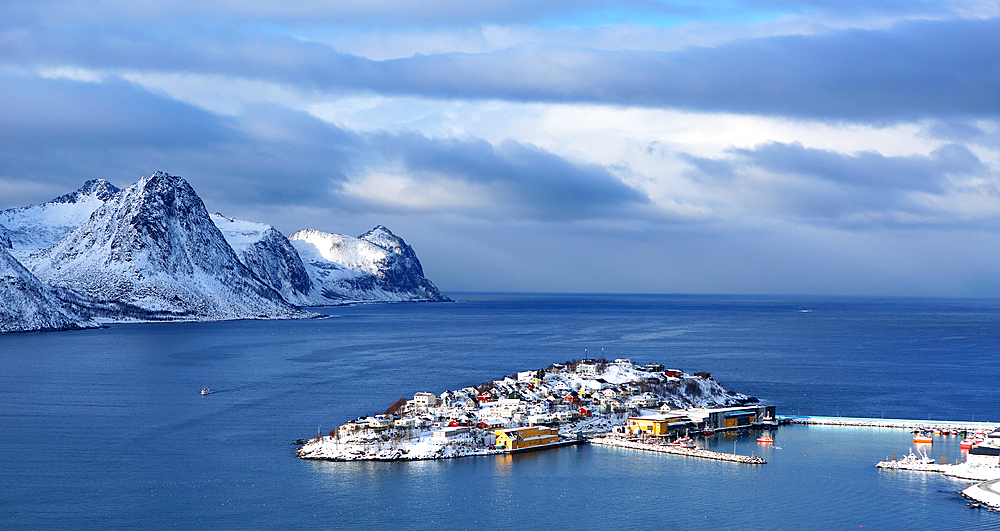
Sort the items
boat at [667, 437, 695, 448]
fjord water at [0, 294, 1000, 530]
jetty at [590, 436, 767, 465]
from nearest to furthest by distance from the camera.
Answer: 1. fjord water at [0, 294, 1000, 530]
2. jetty at [590, 436, 767, 465]
3. boat at [667, 437, 695, 448]

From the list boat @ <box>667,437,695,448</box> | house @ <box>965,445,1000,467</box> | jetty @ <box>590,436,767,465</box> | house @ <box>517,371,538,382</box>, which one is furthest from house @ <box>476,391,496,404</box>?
house @ <box>965,445,1000,467</box>

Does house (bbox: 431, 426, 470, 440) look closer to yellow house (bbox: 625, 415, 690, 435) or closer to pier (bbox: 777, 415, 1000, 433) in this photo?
yellow house (bbox: 625, 415, 690, 435)

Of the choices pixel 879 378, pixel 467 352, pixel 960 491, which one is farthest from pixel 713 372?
pixel 960 491

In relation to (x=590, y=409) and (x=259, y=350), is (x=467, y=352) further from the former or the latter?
(x=590, y=409)

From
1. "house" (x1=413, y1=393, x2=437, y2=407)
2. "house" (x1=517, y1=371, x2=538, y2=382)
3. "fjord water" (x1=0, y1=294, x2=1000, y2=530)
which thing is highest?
"house" (x1=517, y1=371, x2=538, y2=382)

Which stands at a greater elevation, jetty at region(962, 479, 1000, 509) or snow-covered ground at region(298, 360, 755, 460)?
snow-covered ground at region(298, 360, 755, 460)

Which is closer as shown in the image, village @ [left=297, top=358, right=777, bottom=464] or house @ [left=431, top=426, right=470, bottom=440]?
village @ [left=297, top=358, right=777, bottom=464]

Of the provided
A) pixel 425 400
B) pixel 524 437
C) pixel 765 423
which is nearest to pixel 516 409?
pixel 524 437
